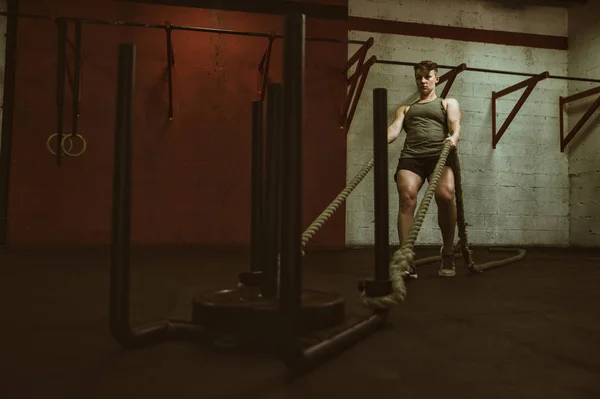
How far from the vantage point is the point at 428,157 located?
2791mm

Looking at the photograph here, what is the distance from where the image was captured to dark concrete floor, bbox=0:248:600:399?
0.91 m

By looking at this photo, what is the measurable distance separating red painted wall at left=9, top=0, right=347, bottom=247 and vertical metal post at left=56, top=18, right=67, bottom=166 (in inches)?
9.8

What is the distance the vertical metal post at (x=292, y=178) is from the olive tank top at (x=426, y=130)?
2045 millimetres

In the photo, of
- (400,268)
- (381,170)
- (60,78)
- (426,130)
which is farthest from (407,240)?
(60,78)

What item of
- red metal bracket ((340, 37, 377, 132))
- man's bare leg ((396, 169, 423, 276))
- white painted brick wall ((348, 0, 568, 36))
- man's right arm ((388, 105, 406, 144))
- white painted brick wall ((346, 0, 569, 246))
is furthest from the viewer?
white painted brick wall ((348, 0, 568, 36))

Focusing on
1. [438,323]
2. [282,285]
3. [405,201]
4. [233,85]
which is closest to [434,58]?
[233,85]

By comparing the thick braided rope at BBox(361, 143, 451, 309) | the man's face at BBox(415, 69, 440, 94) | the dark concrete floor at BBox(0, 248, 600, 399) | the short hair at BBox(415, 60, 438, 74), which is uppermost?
the short hair at BBox(415, 60, 438, 74)

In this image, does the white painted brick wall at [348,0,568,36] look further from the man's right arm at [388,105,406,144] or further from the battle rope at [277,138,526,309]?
the battle rope at [277,138,526,309]

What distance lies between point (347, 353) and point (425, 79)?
211 cm

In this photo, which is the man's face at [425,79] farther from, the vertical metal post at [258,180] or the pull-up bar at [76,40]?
the vertical metal post at [258,180]

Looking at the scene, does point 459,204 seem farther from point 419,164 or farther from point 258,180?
point 258,180

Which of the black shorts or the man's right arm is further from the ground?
the man's right arm

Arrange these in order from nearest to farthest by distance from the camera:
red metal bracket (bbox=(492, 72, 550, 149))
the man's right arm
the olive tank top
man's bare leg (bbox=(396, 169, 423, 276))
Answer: man's bare leg (bbox=(396, 169, 423, 276)), the olive tank top, the man's right arm, red metal bracket (bbox=(492, 72, 550, 149))

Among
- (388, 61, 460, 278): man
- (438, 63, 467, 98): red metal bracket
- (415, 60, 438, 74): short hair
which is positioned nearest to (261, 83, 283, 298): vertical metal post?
(388, 61, 460, 278): man
